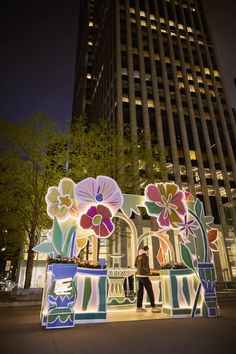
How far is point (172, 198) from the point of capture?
26.9ft

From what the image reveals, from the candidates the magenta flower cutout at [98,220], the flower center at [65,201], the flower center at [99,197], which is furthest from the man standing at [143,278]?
the flower center at [65,201]

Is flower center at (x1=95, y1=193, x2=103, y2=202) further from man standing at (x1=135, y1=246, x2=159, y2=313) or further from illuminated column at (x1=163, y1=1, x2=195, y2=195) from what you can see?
illuminated column at (x1=163, y1=1, x2=195, y2=195)

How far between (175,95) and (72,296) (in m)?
40.6

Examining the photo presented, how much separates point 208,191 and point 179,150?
7298 millimetres

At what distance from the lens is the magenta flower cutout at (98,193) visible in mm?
7160

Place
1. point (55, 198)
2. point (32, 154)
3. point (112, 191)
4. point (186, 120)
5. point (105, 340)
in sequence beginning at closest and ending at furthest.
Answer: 1. point (105, 340)
2. point (55, 198)
3. point (112, 191)
4. point (32, 154)
5. point (186, 120)

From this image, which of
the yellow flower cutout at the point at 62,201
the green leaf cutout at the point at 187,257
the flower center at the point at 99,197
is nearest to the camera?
the yellow flower cutout at the point at 62,201

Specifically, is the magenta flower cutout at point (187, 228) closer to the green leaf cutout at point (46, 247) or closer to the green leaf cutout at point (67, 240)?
the green leaf cutout at point (67, 240)

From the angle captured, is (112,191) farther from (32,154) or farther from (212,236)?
(32,154)

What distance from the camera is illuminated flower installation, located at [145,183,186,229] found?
7918mm

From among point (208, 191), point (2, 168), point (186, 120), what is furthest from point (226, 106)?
point (2, 168)

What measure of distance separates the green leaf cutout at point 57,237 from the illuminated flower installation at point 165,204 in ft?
9.56

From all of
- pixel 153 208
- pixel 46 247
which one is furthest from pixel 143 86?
pixel 46 247

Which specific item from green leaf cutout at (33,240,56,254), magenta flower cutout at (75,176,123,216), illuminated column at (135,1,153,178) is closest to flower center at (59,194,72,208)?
magenta flower cutout at (75,176,123,216)
